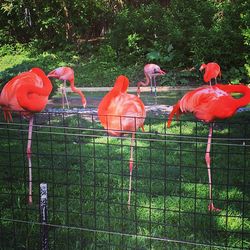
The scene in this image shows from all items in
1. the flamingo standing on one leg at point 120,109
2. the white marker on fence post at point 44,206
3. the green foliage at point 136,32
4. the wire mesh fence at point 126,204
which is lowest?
the wire mesh fence at point 126,204

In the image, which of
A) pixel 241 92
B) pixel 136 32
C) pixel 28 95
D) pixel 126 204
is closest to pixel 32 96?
pixel 28 95

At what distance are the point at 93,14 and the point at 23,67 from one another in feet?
20.3

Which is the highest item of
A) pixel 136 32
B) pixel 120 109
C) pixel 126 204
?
pixel 136 32

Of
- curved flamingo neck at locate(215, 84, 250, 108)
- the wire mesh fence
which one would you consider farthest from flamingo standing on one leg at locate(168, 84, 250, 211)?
the wire mesh fence

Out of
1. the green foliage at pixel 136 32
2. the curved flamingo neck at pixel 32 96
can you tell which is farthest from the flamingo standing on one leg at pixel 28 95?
the green foliage at pixel 136 32

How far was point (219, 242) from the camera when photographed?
275cm

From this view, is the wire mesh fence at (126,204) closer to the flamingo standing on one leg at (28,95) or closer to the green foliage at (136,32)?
the flamingo standing on one leg at (28,95)

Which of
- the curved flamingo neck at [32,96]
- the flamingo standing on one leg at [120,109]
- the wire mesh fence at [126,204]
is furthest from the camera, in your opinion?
the curved flamingo neck at [32,96]

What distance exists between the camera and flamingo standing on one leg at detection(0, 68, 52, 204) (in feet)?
10.5

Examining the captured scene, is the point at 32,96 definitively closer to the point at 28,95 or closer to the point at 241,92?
the point at 28,95

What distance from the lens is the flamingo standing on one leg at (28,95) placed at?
10.5 ft

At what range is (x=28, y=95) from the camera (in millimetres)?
3252

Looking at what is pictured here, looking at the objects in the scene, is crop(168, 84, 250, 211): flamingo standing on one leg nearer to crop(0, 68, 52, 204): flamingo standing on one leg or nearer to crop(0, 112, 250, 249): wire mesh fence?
crop(0, 112, 250, 249): wire mesh fence

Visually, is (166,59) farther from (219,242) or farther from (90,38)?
(219,242)
